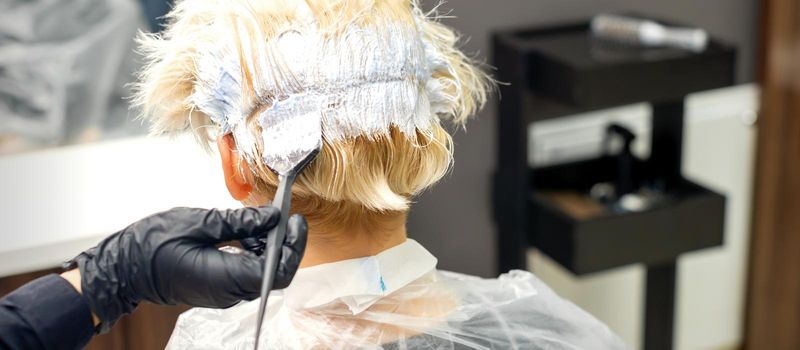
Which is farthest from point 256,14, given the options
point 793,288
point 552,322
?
point 793,288

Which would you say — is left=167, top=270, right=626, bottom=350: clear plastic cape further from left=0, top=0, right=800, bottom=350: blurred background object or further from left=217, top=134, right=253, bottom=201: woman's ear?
left=0, top=0, right=800, bottom=350: blurred background object

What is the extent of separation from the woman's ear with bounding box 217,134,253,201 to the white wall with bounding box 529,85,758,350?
1343 millimetres

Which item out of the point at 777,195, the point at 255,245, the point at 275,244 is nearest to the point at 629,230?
the point at 777,195

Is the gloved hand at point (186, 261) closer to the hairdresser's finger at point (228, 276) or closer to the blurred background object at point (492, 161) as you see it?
the hairdresser's finger at point (228, 276)

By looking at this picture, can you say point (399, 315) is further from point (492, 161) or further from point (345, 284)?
point (492, 161)

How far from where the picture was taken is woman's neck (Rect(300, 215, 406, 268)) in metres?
1.24

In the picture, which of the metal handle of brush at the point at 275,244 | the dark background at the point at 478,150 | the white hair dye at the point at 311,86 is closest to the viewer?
the metal handle of brush at the point at 275,244

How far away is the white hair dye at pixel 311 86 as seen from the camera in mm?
1151

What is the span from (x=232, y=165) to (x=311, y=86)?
150 mm

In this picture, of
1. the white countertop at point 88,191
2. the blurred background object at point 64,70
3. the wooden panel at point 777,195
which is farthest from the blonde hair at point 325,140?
the wooden panel at point 777,195

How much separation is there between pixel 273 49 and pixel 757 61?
1934 mm

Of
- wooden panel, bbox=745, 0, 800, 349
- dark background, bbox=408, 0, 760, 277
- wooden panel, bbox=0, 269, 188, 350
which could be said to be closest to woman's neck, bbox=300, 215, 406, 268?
wooden panel, bbox=0, 269, 188, 350

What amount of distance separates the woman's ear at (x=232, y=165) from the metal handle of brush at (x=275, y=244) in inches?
5.0

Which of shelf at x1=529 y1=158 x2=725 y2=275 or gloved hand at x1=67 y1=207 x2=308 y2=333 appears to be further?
shelf at x1=529 y1=158 x2=725 y2=275
